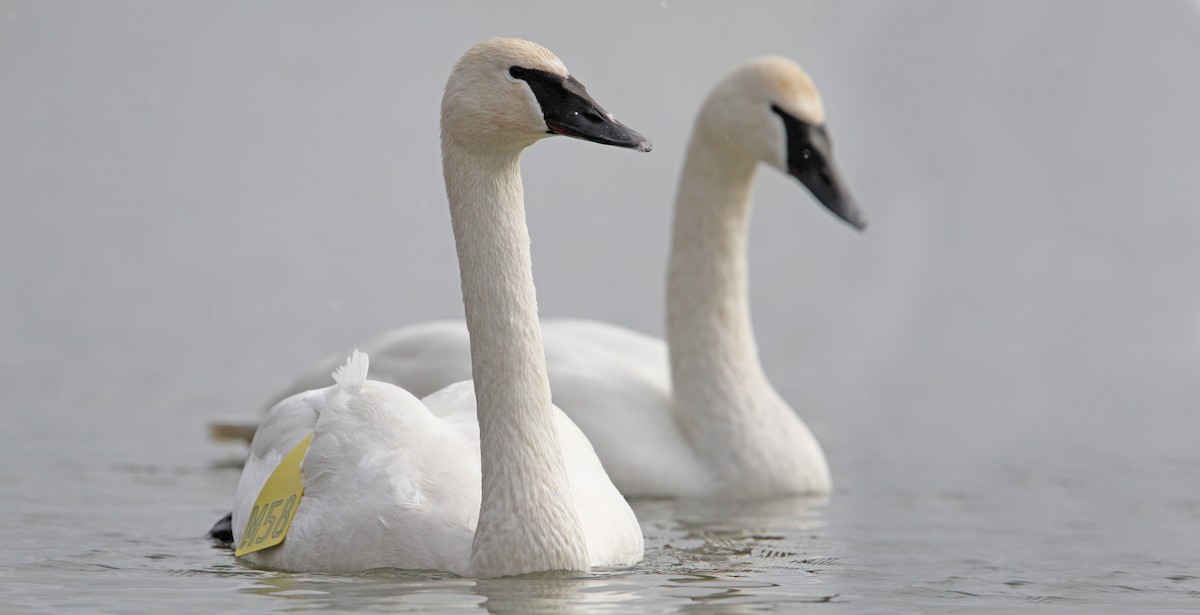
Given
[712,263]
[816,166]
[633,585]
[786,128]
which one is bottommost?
[633,585]

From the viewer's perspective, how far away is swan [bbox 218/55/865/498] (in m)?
9.39

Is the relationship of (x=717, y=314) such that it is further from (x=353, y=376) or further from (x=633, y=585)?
(x=633, y=585)

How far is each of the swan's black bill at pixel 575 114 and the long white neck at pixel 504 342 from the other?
239 millimetres

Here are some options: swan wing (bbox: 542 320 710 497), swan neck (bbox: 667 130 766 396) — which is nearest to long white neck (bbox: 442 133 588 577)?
swan wing (bbox: 542 320 710 497)

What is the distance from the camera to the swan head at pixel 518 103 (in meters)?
6.08

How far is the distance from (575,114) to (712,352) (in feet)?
12.7

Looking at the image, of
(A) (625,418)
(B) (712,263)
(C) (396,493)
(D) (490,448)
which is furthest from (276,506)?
(B) (712,263)

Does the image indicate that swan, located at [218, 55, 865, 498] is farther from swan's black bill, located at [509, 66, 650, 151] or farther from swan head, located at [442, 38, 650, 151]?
swan's black bill, located at [509, 66, 650, 151]

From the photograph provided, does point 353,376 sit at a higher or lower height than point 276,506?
higher

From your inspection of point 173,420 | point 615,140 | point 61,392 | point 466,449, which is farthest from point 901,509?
point 61,392

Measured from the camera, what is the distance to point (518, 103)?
20.2ft

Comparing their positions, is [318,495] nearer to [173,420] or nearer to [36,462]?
[36,462]

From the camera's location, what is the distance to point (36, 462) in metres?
10.2

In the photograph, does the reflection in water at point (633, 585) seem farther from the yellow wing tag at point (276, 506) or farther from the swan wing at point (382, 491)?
the yellow wing tag at point (276, 506)
